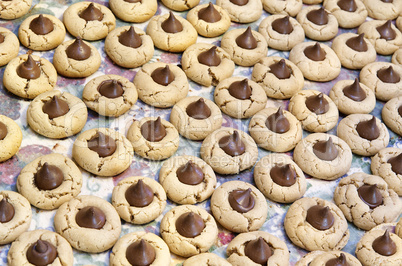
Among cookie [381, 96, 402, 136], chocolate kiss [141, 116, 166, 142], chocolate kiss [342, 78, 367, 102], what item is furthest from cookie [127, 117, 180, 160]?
cookie [381, 96, 402, 136]

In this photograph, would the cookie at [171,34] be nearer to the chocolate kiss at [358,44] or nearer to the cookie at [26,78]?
the cookie at [26,78]

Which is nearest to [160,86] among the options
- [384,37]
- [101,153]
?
[101,153]

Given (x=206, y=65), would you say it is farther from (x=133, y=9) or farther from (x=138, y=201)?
(x=138, y=201)

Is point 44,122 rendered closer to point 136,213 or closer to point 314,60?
point 136,213

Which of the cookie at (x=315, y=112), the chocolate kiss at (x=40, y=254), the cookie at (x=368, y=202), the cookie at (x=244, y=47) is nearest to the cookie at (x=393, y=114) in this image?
the cookie at (x=315, y=112)

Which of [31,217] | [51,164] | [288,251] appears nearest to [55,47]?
[51,164]

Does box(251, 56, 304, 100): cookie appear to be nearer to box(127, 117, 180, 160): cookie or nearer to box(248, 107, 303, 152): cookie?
box(248, 107, 303, 152): cookie

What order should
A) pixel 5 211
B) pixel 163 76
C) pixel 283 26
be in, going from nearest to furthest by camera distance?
pixel 5 211
pixel 163 76
pixel 283 26
